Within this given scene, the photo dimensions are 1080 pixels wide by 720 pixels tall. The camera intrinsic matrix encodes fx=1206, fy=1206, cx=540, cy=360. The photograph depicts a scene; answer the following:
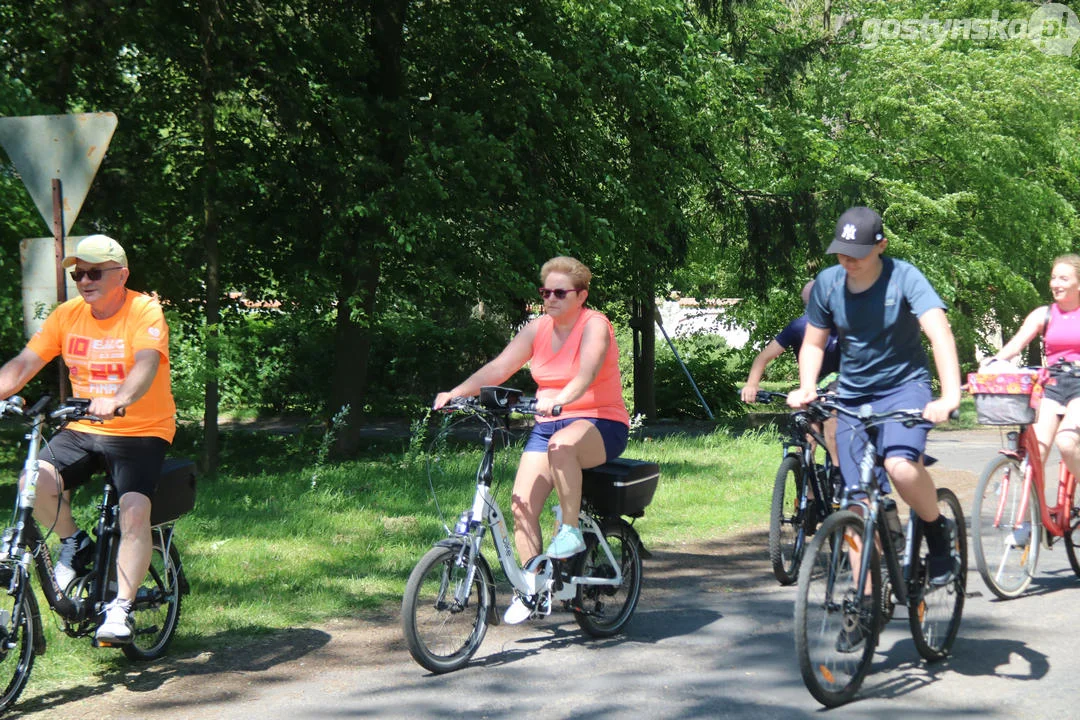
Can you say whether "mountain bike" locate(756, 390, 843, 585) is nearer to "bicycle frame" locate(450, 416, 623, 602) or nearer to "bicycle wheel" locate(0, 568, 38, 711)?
"bicycle frame" locate(450, 416, 623, 602)

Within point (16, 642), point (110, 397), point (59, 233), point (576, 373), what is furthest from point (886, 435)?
point (59, 233)

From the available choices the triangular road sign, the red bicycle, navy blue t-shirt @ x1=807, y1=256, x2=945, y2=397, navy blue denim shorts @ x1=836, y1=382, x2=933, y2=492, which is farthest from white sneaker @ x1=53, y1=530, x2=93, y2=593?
the red bicycle

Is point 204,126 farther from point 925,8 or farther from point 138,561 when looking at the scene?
point 925,8

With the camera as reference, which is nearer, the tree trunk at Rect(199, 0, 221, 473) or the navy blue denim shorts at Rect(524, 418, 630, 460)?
the navy blue denim shorts at Rect(524, 418, 630, 460)

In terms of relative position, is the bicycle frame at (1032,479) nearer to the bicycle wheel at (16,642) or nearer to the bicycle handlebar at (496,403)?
the bicycle handlebar at (496,403)

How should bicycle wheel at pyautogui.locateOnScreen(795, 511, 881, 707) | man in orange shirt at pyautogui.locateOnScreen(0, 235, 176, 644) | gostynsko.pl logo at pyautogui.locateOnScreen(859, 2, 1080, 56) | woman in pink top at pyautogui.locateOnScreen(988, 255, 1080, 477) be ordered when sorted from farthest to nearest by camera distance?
gostynsko.pl logo at pyautogui.locateOnScreen(859, 2, 1080, 56)
woman in pink top at pyautogui.locateOnScreen(988, 255, 1080, 477)
man in orange shirt at pyautogui.locateOnScreen(0, 235, 176, 644)
bicycle wheel at pyautogui.locateOnScreen(795, 511, 881, 707)

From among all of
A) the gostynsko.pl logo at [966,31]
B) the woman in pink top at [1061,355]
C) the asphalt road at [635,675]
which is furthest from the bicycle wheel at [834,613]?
the gostynsko.pl logo at [966,31]

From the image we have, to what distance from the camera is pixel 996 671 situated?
5.26 metres

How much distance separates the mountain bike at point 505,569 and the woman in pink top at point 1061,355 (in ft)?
8.40

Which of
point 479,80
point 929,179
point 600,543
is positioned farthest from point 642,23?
point 600,543

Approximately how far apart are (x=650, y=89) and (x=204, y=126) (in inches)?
229

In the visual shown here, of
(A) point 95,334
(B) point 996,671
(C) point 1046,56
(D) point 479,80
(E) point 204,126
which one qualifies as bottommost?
(B) point 996,671

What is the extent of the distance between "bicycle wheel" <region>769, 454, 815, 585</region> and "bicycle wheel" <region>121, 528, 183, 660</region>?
3.39 m

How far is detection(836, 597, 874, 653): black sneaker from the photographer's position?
479 centimetres
